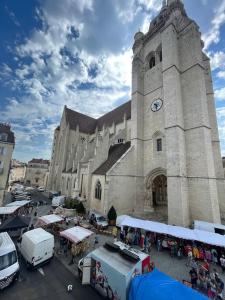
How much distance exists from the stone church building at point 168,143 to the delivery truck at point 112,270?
814 centimetres

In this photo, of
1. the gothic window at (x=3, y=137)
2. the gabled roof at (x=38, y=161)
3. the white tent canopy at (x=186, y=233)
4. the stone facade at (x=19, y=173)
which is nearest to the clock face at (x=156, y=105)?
the white tent canopy at (x=186, y=233)

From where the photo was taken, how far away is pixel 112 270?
5.69 m

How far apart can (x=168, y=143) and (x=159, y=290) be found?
1228cm

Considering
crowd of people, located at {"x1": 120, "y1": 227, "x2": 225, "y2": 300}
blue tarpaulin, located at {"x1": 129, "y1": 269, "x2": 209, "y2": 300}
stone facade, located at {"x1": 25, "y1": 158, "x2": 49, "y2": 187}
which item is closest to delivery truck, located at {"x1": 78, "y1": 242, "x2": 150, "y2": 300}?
blue tarpaulin, located at {"x1": 129, "y1": 269, "x2": 209, "y2": 300}

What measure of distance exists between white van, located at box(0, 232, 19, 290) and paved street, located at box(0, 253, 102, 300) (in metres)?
0.38

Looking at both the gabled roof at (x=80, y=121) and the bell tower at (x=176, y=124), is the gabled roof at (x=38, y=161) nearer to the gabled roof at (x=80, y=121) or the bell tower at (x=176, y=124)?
the gabled roof at (x=80, y=121)

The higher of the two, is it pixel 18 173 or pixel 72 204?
pixel 18 173

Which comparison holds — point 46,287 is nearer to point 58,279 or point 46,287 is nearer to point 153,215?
point 58,279

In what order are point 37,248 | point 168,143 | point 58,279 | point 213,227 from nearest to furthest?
point 58,279, point 37,248, point 213,227, point 168,143

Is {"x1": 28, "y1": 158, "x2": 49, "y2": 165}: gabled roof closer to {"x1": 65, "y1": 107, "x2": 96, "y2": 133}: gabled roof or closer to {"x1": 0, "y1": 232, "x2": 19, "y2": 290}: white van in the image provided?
{"x1": 65, "y1": 107, "x2": 96, "y2": 133}: gabled roof

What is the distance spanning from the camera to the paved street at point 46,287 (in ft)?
19.7

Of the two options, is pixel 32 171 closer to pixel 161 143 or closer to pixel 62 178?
pixel 62 178

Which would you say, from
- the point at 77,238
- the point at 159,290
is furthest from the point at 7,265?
the point at 159,290

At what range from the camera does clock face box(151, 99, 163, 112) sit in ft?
59.5
